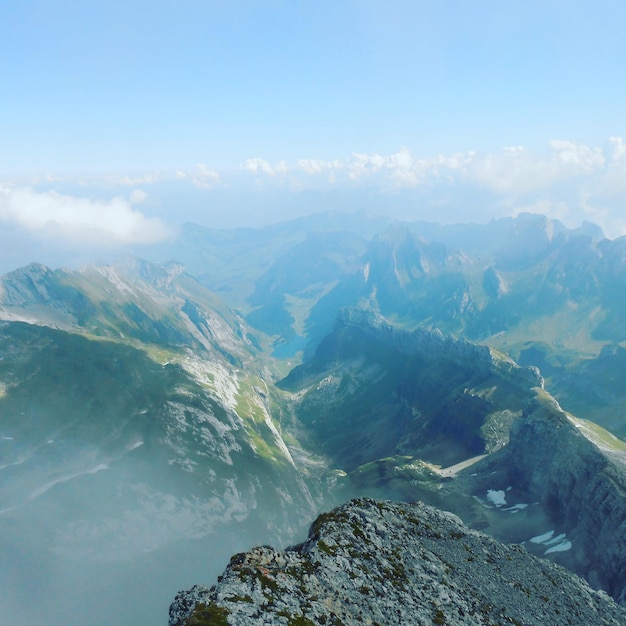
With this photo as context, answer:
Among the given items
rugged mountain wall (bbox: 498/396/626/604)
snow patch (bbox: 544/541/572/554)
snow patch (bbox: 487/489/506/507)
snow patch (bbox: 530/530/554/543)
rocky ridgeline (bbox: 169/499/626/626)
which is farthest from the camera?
snow patch (bbox: 487/489/506/507)

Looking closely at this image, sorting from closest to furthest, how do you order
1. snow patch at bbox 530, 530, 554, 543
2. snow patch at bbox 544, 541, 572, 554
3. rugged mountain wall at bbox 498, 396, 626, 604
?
rugged mountain wall at bbox 498, 396, 626, 604
snow patch at bbox 544, 541, 572, 554
snow patch at bbox 530, 530, 554, 543

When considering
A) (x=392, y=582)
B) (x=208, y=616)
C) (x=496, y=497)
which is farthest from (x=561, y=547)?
(x=208, y=616)

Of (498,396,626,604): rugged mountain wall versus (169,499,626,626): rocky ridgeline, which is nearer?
(169,499,626,626): rocky ridgeline

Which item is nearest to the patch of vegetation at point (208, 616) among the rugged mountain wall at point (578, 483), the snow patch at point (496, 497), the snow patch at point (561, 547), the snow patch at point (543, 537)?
the rugged mountain wall at point (578, 483)

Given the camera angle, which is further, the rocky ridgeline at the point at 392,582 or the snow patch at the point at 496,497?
the snow patch at the point at 496,497

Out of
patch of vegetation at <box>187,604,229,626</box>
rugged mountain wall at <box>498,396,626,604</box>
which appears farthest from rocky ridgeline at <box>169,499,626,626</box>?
rugged mountain wall at <box>498,396,626,604</box>

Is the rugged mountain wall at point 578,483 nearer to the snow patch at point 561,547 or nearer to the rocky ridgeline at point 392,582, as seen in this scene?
the snow patch at point 561,547

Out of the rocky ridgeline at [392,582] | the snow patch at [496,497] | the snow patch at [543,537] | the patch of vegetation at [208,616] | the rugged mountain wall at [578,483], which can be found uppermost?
the patch of vegetation at [208,616]

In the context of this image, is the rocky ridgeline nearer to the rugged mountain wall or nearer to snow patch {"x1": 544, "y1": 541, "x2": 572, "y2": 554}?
the rugged mountain wall
